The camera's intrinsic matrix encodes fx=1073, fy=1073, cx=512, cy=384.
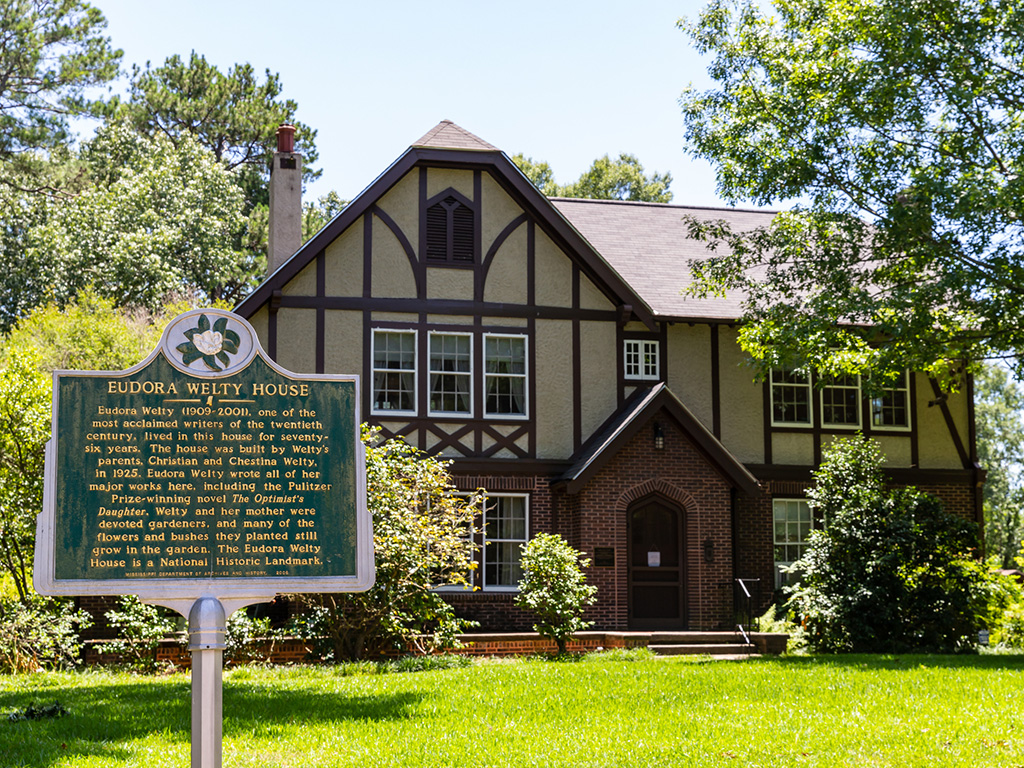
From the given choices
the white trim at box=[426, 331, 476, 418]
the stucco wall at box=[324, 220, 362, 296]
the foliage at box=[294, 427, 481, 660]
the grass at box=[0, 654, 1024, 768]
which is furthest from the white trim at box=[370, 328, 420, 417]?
the grass at box=[0, 654, 1024, 768]

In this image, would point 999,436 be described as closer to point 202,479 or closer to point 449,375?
point 449,375

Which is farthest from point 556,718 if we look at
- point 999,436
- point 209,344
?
point 999,436

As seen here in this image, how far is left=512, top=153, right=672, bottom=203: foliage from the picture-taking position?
47375mm

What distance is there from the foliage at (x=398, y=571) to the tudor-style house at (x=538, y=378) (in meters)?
3.23

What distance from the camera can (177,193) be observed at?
37.1 m

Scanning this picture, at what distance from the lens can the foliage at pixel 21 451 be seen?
16.6 metres

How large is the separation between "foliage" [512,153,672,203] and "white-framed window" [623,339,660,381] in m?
26.2

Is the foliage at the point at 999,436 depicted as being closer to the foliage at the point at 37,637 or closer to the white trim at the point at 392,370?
the white trim at the point at 392,370

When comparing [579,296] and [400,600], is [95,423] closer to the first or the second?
[400,600]

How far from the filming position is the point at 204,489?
634 centimetres

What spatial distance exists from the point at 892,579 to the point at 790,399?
563 centimetres

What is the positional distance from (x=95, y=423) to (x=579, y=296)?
15371mm

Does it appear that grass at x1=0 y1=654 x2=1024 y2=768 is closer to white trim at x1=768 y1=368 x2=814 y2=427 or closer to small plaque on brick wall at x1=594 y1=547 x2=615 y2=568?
small plaque on brick wall at x1=594 y1=547 x2=615 y2=568

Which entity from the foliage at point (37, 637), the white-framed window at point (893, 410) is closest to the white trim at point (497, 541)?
the foliage at point (37, 637)
